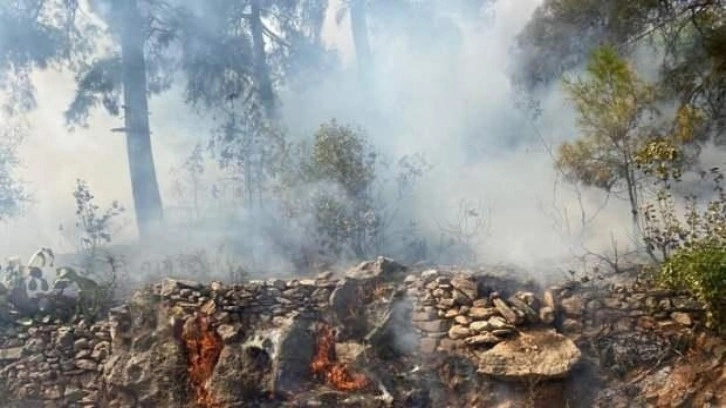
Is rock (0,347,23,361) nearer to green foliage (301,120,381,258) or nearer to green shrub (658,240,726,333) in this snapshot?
green foliage (301,120,381,258)

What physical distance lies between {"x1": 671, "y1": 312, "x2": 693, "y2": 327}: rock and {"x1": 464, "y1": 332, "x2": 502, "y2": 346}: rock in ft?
4.62

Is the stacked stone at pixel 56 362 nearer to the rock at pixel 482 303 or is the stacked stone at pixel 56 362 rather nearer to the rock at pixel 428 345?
the rock at pixel 428 345

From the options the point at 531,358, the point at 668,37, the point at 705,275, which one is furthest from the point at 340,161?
the point at 705,275

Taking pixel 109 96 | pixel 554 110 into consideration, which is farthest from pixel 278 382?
pixel 109 96

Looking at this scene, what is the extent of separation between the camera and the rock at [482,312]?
5887 mm

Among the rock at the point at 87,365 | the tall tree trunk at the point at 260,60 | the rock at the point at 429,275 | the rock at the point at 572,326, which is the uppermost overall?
the tall tree trunk at the point at 260,60

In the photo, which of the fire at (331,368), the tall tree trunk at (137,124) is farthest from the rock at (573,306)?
the tall tree trunk at (137,124)

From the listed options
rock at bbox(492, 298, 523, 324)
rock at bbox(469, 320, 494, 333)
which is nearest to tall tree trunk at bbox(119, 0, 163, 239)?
rock at bbox(469, 320, 494, 333)

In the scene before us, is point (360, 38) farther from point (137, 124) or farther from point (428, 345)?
point (428, 345)

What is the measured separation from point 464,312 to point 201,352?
7.35 ft

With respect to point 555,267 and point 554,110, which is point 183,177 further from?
point 555,267

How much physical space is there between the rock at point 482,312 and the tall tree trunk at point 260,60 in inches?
237

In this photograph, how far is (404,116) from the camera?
35.6 ft

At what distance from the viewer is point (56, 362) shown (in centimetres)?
635
